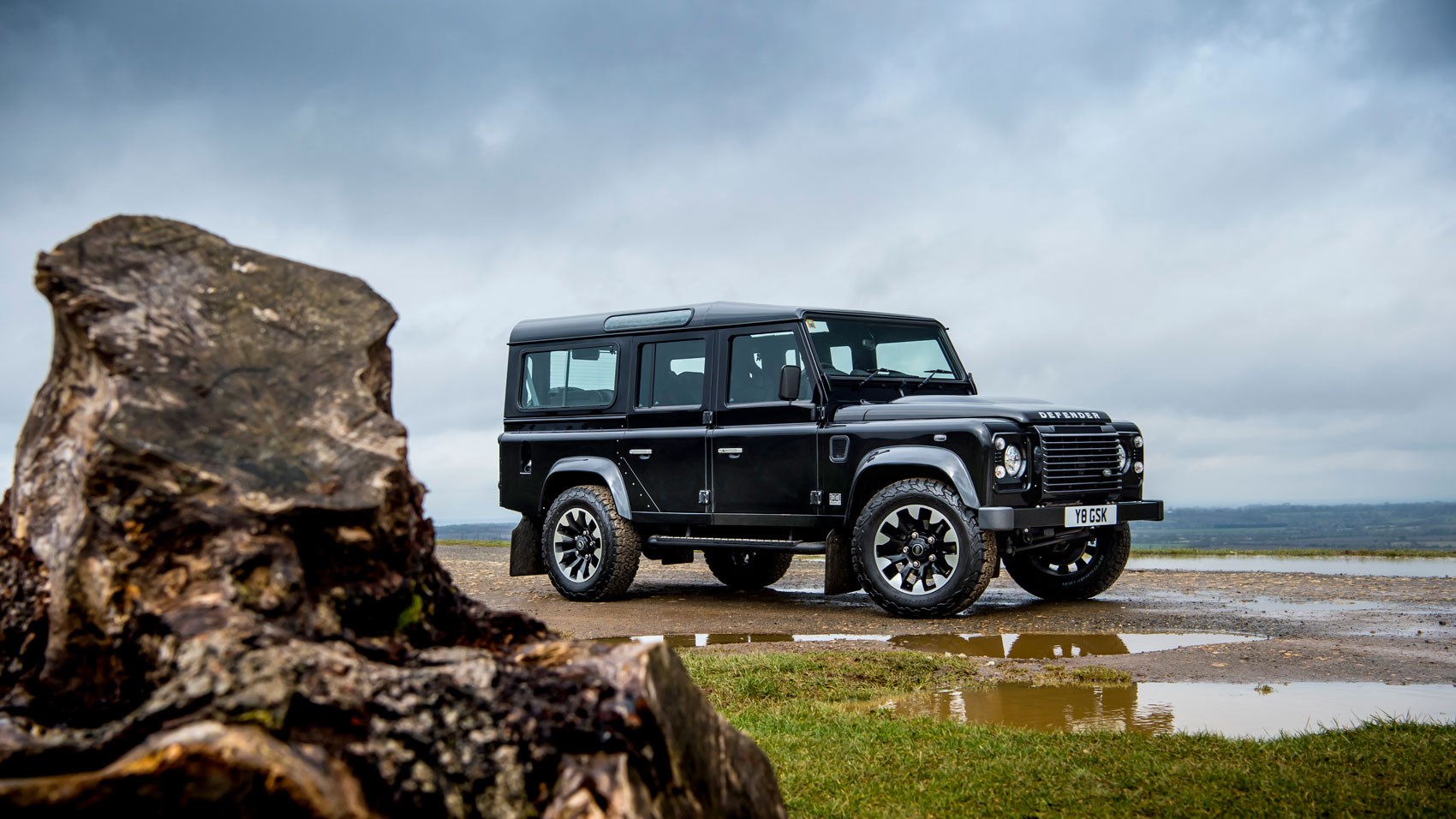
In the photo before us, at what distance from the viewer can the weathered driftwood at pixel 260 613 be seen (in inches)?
99.0

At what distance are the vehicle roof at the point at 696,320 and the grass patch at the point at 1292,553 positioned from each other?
28.1 ft

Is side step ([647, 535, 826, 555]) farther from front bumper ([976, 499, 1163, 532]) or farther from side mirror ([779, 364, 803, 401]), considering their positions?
front bumper ([976, 499, 1163, 532])

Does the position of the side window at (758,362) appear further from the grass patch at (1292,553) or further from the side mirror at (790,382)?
the grass patch at (1292,553)

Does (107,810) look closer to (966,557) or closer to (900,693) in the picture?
(900,693)

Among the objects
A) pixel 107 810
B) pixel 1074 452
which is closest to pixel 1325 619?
pixel 1074 452

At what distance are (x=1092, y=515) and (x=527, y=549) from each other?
17.8 ft

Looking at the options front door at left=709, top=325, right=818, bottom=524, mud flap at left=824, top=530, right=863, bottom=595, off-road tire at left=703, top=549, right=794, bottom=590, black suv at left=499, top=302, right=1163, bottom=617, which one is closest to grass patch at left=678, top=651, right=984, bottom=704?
black suv at left=499, top=302, right=1163, bottom=617

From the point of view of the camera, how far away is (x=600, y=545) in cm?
1176

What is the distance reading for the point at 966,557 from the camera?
31.1ft

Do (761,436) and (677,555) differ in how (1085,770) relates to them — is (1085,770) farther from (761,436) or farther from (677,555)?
(677,555)

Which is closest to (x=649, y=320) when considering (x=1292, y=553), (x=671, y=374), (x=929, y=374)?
(x=671, y=374)

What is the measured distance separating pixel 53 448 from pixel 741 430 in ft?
25.3

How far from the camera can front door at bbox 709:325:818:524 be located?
10422mm

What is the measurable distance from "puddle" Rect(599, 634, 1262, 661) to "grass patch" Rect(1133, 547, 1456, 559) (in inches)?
375
